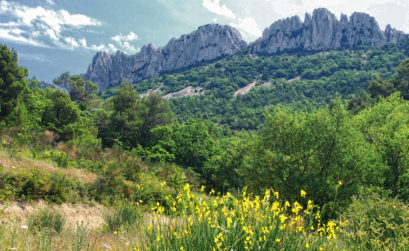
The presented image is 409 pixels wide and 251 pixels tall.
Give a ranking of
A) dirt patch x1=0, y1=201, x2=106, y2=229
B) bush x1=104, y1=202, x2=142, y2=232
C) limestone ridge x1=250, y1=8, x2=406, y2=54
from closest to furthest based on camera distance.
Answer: bush x1=104, y1=202, x2=142, y2=232 < dirt patch x1=0, y1=201, x2=106, y2=229 < limestone ridge x1=250, y1=8, x2=406, y2=54

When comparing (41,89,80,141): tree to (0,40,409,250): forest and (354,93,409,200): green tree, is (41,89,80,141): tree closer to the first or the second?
(0,40,409,250): forest

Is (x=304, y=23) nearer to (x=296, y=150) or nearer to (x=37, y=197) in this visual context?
(x=296, y=150)

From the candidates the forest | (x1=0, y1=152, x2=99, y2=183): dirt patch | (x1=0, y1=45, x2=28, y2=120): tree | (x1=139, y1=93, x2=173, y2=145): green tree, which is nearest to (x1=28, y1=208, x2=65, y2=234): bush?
the forest

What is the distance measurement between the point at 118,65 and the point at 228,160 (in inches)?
7737

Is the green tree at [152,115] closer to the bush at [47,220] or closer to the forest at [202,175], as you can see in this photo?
the forest at [202,175]

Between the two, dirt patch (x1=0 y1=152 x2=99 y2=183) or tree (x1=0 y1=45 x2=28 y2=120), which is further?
tree (x1=0 y1=45 x2=28 y2=120)

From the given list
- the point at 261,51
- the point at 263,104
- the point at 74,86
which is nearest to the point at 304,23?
the point at 261,51

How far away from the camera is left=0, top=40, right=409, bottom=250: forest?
3.62 m

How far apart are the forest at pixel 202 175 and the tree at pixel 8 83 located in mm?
130

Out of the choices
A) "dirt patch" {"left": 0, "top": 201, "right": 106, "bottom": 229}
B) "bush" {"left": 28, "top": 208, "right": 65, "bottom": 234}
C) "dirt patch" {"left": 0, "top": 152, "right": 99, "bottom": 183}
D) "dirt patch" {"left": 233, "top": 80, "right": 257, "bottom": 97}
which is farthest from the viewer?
"dirt patch" {"left": 233, "top": 80, "right": 257, "bottom": 97}

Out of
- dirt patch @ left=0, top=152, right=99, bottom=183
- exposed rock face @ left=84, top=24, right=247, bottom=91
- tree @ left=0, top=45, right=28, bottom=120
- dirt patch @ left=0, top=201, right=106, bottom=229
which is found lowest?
dirt patch @ left=0, top=201, right=106, bottom=229

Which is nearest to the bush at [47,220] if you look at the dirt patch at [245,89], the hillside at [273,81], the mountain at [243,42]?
the hillside at [273,81]

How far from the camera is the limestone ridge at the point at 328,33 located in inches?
5187

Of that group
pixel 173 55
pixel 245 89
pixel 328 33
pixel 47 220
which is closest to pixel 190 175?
pixel 47 220
